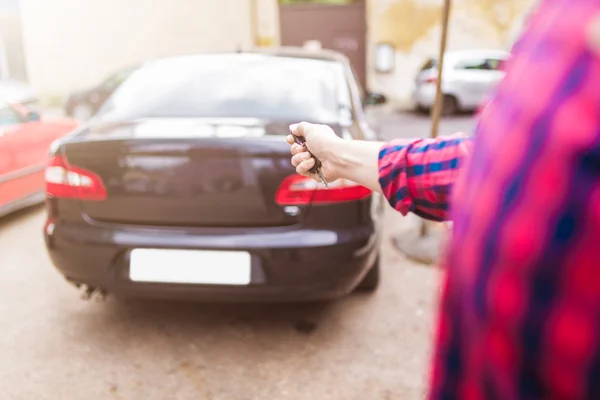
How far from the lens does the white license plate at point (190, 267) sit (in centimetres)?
288

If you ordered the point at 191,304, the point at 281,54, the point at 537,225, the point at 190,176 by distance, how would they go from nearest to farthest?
the point at 537,225 → the point at 190,176 → the point at 191,304 → the point at 281,54

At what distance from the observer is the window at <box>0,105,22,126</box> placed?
207 inches

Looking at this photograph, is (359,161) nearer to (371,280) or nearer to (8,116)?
(371,280)

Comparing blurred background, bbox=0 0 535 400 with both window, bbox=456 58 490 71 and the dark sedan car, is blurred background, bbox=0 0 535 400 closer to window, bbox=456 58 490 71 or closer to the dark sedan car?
the dark sedan car

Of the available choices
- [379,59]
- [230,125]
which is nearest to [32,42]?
[379,59]

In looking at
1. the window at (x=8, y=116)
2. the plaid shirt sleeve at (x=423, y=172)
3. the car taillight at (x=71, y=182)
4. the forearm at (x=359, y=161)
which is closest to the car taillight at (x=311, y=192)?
the car taillight at (x=71, y=182)

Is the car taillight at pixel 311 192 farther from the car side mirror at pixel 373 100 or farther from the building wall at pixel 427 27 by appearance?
the building wall at pixel 427 27

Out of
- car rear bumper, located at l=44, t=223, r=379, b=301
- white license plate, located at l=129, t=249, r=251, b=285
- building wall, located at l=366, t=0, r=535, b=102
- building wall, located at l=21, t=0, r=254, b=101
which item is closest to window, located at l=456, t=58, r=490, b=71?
building wall, located at l=366, t=0, r=535, b=102

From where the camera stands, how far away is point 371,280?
148 inches

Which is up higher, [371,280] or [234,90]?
[234,90]

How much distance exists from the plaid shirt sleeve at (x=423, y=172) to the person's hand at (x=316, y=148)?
0.18m

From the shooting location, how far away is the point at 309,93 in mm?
3488

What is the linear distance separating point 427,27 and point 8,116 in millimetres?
12518

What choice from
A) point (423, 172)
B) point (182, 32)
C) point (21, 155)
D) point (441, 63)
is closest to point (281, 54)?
point (441, 63)
